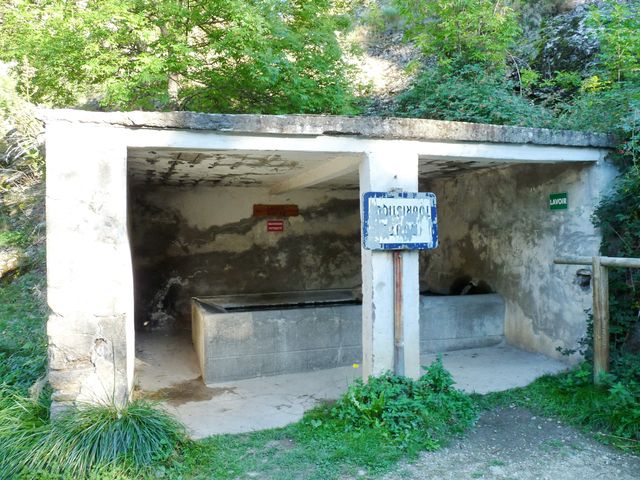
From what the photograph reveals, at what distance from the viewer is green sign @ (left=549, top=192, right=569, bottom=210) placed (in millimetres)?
5645

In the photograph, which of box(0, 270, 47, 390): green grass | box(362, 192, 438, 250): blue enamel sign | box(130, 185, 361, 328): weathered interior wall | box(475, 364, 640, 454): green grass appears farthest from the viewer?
box(130, 185, 361, 328): weathered interior wall

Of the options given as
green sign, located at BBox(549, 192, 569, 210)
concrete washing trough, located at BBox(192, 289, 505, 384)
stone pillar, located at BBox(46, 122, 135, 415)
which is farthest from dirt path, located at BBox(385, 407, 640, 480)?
green sign, located at BBox(549, 192, 569, 210)

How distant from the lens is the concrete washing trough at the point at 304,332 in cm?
537

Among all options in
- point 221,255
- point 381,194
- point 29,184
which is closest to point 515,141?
point 381,194

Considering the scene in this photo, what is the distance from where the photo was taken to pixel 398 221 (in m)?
4.36

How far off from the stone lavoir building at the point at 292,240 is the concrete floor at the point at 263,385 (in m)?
0.25

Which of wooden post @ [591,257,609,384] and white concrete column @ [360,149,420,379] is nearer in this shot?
white concrete column @ [360,149,420,379]

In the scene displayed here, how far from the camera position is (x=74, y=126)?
3568 mm

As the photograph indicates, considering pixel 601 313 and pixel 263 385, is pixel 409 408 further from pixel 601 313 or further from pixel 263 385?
pixel 601 313

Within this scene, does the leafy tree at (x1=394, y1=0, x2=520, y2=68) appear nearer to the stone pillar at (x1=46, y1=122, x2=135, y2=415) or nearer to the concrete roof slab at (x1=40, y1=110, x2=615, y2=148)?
the concrete roof slab at (x1=40, y1=110, x2=615, y2=148)

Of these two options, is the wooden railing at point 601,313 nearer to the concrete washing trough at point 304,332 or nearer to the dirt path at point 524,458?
the dirt path at point 524,458

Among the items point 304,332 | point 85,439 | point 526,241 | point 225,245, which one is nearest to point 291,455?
point 85,439

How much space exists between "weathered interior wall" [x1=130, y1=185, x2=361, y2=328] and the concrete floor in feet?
4.07

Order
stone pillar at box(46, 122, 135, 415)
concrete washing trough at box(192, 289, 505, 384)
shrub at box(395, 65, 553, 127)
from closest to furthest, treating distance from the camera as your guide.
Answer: stone pillar at box(46, 122, 135, 415)
concrete washing trough at box(192, 289, 505, 384)
shrub at box(395, 65, 553, 127)
